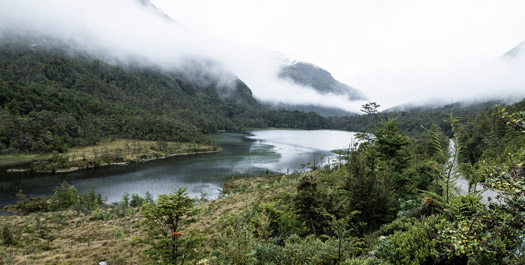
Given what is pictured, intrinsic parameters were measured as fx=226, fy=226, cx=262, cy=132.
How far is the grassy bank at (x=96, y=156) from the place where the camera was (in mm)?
57716

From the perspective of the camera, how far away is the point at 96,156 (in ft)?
214

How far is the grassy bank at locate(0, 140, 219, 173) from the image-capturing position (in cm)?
5772

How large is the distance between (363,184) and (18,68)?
213m

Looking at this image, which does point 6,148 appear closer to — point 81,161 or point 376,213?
point 81,161

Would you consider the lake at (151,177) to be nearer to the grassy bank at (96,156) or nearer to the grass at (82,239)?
the grassy bank at (96,156)

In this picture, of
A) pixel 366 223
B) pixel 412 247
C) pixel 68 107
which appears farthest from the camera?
pixel 68 107

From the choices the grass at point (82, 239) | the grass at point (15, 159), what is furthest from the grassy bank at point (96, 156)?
the grass at point (82, 239)

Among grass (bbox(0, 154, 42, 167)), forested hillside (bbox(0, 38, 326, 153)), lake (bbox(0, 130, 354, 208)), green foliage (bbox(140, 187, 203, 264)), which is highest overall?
forested hillside (bbox(0, 38, 326, 153))

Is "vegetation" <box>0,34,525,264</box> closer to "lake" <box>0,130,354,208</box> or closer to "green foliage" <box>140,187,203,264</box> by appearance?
"green foliage" <box>140,187,203,264</box>

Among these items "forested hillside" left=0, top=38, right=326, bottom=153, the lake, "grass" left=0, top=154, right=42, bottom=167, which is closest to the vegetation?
the lake

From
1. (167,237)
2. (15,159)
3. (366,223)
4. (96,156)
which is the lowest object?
(15,159)

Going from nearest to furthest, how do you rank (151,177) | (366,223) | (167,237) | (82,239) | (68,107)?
(167,237), (366,223), (82,239), (151,177), (68,107)

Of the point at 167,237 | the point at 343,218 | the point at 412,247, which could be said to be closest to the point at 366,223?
the point at 343,218

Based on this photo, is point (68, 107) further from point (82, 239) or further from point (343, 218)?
point (343, 218)
